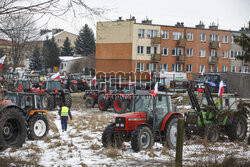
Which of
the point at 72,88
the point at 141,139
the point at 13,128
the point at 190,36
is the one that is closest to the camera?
the point at 141,139

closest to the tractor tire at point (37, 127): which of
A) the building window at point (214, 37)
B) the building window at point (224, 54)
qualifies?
the building window at point (214, 37)

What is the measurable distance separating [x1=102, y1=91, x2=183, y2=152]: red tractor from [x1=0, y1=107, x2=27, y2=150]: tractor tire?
260 cm

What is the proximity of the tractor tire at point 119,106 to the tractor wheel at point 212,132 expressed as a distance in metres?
10.3

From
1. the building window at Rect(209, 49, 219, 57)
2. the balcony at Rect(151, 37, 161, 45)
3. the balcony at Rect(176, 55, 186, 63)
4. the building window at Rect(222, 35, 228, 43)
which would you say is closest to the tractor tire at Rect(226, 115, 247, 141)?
the balcony at Rect(151, 37, 161, 45)

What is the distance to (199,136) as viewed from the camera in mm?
14766

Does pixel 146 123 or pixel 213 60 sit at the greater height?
pixel 213 60

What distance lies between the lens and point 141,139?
37.7 feet

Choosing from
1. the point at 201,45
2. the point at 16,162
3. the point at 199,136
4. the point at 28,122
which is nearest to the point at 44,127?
the point at 28,122

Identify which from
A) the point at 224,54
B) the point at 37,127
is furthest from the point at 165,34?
the point at 37,127

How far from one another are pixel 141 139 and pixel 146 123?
0.69 metres

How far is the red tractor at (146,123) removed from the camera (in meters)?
11.8

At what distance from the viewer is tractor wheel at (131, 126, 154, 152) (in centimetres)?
1130

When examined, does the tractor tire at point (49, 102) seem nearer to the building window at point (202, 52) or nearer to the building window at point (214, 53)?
the building window at point (202, 52)

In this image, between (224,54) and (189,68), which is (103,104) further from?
(224,54)
